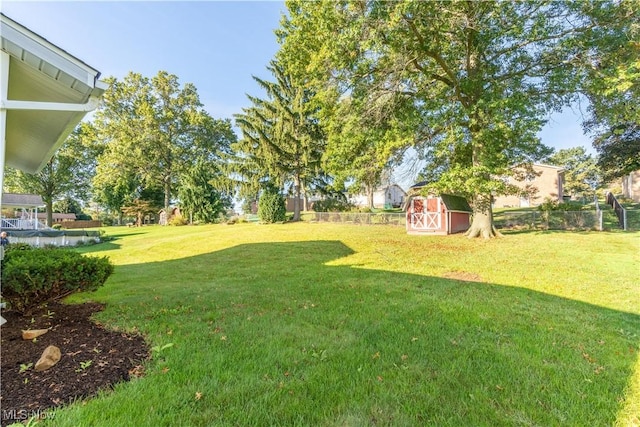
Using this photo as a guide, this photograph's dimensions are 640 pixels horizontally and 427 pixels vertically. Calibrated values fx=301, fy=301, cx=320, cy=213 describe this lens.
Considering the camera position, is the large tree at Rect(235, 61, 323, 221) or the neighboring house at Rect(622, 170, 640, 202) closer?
the large tree at Rect(235, 61, 323, 221)

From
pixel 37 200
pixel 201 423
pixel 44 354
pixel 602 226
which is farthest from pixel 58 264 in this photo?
pixel 37 200

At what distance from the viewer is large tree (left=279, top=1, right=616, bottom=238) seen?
1041 cm

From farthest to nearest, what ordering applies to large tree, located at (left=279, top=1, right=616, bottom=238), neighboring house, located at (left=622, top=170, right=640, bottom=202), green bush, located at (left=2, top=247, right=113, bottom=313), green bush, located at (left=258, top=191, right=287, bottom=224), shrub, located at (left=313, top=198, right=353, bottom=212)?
neighboring house, located at (left=622, top=170, right=640, bottom=202), shrub, located at (left=313, top=198, right=353, bottom=212), green bush, located at (left=258, top=191, right=287, bottom=224), large tree, located at (left=279, top=1, right=616, bottom=238), green bush, located at (left=2, top=247, right=113, bottom=313)

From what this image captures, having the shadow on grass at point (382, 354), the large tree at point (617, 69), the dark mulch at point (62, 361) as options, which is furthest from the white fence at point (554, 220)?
the dark mulch at point (62, 361)

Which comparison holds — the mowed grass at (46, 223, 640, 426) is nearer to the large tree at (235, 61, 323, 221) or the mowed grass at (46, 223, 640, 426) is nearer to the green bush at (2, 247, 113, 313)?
the green bush at (2, 247, 113, 313)

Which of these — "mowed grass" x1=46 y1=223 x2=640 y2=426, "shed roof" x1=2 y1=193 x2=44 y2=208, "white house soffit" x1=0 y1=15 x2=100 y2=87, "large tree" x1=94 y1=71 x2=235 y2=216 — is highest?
"large tree" x1=94 y1=71 x2=235 y2=216

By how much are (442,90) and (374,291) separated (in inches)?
448

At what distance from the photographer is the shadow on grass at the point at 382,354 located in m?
2.31

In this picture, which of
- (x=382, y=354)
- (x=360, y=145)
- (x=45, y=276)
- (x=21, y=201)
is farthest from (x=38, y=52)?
(x=21, y=201)

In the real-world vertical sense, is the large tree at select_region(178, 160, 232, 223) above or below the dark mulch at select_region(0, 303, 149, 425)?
above

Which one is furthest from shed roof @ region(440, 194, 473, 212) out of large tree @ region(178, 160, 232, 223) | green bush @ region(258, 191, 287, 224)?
large tree @ region(178, 160, 232, 223)

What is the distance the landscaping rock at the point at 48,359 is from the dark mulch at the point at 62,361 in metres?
0.05

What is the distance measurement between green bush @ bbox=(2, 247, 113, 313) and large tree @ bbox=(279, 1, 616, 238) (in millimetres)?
9773

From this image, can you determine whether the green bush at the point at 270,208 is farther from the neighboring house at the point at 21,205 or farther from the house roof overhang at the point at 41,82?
the neighboring house at the point at 21,205
